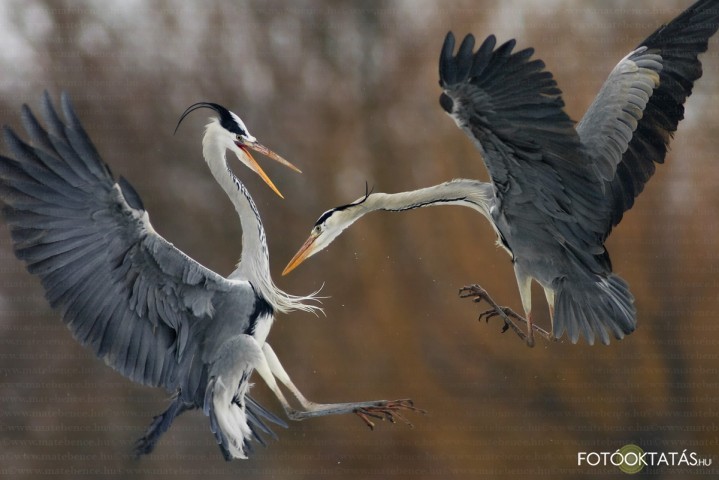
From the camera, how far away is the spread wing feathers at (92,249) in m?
2.04

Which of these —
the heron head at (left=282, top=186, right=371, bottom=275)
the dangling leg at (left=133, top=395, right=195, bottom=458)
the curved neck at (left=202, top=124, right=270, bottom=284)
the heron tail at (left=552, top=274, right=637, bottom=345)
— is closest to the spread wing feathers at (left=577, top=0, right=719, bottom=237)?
the heron tail at (left=552, top=274, right=637, bottom=345)

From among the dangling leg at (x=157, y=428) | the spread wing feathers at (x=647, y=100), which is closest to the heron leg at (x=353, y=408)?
the dangling leg at (x=157, y=428)

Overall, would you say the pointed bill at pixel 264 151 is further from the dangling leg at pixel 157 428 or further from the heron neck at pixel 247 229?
the dangling leg at pixel 157 428

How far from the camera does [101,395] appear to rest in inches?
157

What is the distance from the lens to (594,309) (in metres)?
2.32

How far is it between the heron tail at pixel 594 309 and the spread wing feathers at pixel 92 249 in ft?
2.60

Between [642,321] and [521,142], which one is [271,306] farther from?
[642,321]

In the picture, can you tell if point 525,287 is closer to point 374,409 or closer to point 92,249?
point 374,409

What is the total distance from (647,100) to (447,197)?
0.57 metres

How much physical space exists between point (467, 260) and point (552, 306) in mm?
1695

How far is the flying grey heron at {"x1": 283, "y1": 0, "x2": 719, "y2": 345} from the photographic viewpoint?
6.42 ft

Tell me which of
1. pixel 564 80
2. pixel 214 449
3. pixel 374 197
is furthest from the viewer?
pixel 564 80

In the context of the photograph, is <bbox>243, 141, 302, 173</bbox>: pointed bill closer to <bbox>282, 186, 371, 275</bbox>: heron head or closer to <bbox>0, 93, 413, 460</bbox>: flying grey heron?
<bbox>0, 93, 413, 460</bbox>: flying grey heron

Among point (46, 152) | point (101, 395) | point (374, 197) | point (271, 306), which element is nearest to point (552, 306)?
point (374, 197)
